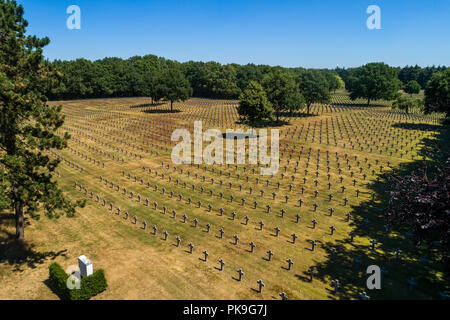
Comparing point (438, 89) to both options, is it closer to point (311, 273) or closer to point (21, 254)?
point (311, 273)

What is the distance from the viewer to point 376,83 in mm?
93125

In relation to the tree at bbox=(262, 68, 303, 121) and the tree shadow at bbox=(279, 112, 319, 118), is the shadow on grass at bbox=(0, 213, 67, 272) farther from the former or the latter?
the tree shadow at bbox=(279, 112, 319, 118)

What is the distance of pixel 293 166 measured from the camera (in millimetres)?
36625

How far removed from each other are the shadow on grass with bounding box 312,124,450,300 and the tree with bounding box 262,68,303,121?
39.4 m

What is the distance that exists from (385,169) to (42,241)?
36800mm

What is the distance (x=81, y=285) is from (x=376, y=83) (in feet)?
336

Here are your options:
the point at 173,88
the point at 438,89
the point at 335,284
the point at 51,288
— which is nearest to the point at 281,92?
the point at 438,89

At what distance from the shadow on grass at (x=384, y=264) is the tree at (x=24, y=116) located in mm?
15976

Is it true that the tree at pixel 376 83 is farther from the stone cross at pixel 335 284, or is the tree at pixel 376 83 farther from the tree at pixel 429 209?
the stone cross at pixel 335 284

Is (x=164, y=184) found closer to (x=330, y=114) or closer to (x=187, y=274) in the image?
(x=187, y=274)

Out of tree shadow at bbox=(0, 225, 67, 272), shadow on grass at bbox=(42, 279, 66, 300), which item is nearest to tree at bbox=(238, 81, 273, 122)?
tree shadow at bbox=(0, 225, 67, 272)

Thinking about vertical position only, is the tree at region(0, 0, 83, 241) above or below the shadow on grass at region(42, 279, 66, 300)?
above

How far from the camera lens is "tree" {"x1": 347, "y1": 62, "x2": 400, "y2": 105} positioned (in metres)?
93.0

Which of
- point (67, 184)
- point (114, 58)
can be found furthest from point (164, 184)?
point (114, 58)
